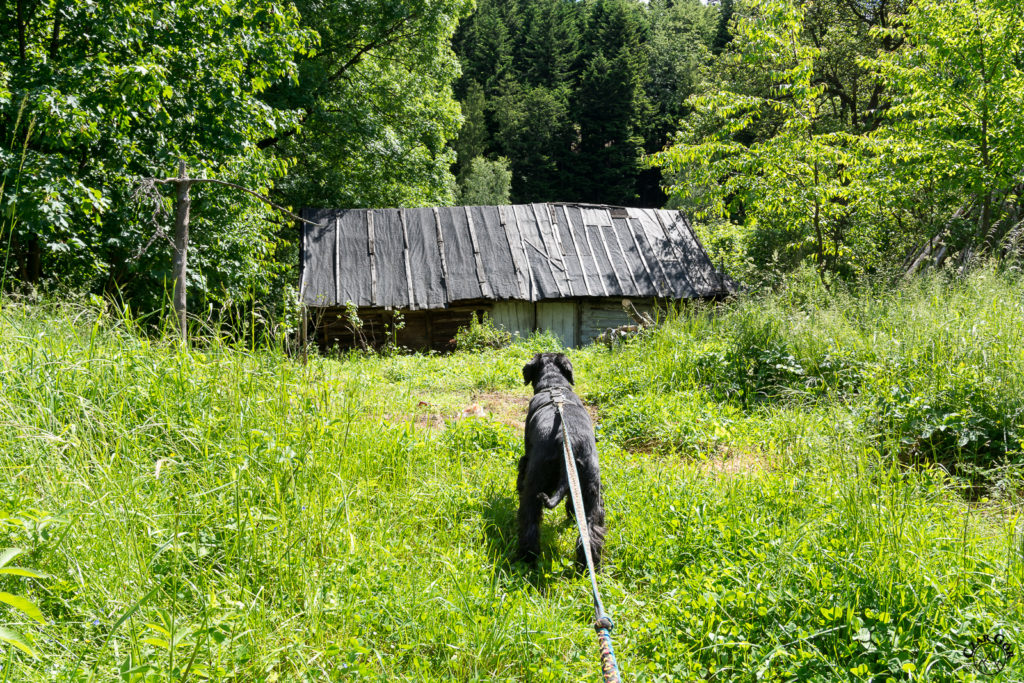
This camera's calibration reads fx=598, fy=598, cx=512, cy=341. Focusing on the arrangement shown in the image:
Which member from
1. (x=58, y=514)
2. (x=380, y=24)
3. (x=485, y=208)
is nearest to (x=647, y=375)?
(x=58, y=514)

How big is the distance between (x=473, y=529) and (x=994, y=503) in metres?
3.47

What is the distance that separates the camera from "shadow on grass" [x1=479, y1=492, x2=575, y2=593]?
10.9 feet

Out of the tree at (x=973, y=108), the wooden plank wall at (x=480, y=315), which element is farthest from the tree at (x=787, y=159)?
the wooden plank wall at (x=480, y=315)

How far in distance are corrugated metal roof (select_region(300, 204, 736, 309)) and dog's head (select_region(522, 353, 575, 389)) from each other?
7.86 m

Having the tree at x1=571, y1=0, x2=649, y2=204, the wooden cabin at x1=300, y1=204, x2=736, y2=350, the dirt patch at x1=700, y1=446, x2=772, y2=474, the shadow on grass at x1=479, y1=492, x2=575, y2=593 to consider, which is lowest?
the shadow on grass at x1=479, y1=492, x2=575, y2=593

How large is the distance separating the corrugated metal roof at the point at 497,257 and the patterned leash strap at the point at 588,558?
9.23 m

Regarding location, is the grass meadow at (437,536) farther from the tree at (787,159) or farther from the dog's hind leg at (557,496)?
the tree at (787,159)

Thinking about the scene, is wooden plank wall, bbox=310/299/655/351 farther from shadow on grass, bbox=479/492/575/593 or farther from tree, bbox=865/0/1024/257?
shadow on grass, bbox=479/492/575/593

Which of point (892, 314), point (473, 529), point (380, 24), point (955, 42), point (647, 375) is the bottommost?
point (473, 529)

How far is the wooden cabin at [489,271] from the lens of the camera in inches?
509

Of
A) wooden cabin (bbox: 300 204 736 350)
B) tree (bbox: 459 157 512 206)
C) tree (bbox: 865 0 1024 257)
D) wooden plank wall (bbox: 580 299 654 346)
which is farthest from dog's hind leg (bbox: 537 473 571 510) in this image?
tree (bbox: 459 157 512 206)

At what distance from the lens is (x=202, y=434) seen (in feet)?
11.0

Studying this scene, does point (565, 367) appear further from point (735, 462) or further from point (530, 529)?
point (530, 529)

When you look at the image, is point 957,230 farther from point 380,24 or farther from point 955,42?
point 380,24
